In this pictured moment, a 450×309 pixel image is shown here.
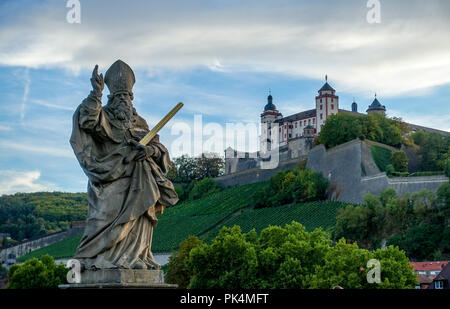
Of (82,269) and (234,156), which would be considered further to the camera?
(234,156)

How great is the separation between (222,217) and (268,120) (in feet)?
156

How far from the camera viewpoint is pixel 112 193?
30.6 feet

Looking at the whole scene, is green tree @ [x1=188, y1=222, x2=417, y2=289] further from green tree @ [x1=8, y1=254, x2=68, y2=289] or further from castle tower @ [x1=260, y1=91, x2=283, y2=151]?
castle tower @ [x1=260, y1=91, x2=283, y2=151]

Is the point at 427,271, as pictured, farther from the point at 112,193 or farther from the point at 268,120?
the point at 268,120

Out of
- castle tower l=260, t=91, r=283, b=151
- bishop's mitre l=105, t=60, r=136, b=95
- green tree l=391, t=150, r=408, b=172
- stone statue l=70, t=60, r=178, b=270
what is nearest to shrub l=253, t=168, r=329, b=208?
green tree l=391, t=150, r=408, b=172

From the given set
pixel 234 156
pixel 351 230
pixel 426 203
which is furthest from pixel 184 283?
pixel 234 156

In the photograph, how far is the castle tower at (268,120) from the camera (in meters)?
135

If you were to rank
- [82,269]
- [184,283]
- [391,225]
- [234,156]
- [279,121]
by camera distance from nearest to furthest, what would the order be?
1. [82,269]
2. [184,283]
3. [391,225]
4. [234,156]
5. [279,121]

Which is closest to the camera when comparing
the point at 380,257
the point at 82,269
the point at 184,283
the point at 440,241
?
the point at 82,269

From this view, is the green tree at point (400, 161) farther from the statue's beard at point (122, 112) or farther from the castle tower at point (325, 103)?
the statue's beard at point (122, 112)
